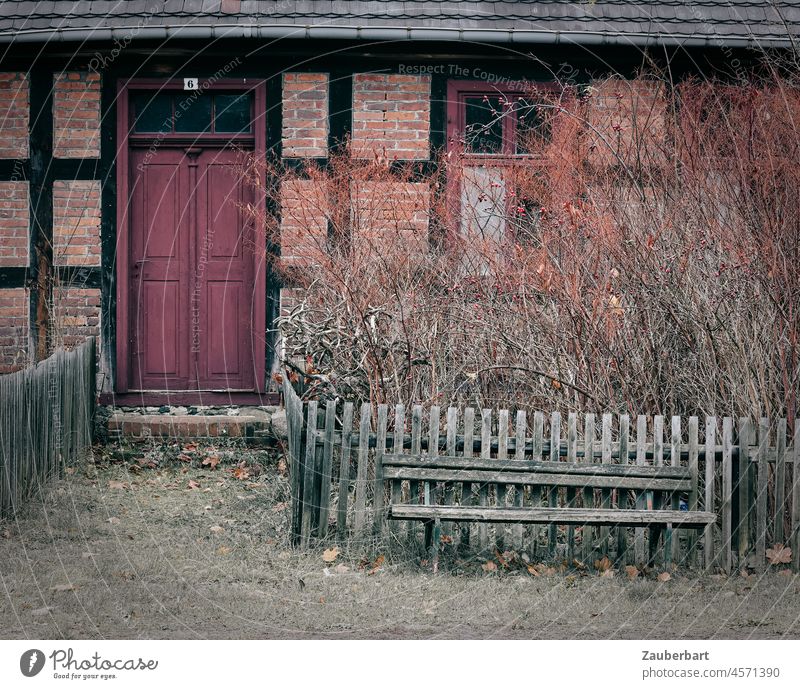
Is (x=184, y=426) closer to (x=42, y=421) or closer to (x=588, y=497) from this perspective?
(x=42, y=421)

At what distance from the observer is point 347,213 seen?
855 cm

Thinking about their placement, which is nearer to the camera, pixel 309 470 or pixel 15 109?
pixel 309 470

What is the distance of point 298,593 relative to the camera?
15.7 feet

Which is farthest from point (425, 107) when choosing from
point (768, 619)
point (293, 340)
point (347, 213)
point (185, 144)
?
point (768, 619)

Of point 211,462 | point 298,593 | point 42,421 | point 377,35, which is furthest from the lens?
point 377,35

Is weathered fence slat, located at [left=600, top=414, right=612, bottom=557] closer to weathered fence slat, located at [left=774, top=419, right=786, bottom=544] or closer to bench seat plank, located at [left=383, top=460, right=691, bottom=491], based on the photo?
bench seat plank, located at [left=383, top=460, right=691, bottom=491]

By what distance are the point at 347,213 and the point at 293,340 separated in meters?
2.01

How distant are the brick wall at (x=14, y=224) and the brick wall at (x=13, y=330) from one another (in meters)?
0.30

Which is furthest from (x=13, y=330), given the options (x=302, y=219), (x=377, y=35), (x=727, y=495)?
(x=727, y=495)

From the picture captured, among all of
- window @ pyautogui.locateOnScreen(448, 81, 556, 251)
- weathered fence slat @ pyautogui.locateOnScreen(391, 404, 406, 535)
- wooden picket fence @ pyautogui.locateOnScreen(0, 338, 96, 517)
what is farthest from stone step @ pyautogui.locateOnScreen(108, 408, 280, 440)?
weathered fence slat @ pyautogui.locateOnScreen(391, 404, 406, 535)

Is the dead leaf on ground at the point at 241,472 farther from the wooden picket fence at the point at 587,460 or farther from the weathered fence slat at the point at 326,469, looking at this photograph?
the weathered fence slat at the point at 326,469

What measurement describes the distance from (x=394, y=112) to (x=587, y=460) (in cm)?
470

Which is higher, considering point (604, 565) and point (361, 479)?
point (361, 479)

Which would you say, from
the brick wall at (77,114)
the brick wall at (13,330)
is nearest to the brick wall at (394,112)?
the brick wall at (77,114)
